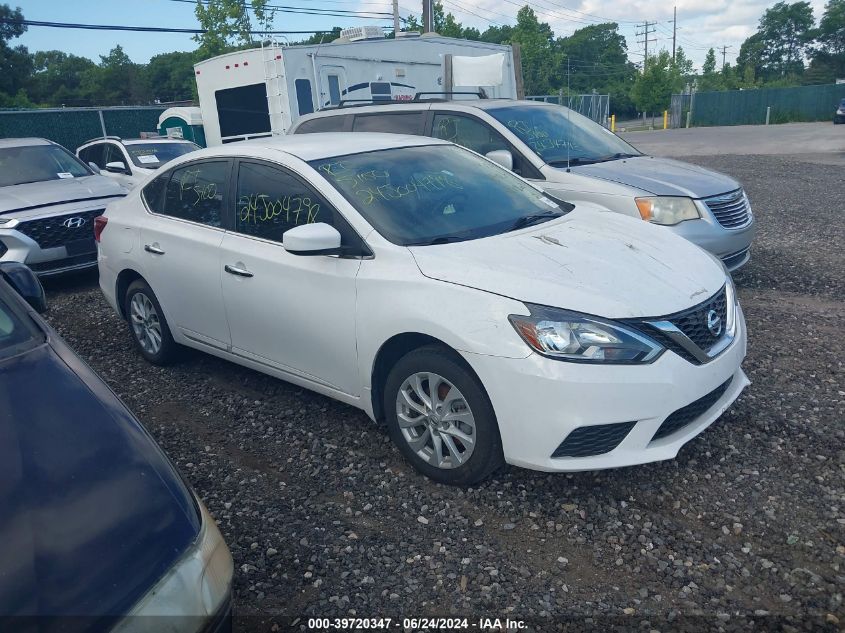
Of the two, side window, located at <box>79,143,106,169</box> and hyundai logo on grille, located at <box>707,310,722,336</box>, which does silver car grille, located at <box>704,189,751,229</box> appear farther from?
side window, located at <box>79,143,106,169</box>

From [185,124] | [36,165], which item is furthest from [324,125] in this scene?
[185,124]

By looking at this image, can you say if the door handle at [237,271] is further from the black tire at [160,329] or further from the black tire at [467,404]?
the black tire at [467,404]

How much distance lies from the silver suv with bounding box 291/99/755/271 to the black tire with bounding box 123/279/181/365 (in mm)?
3160

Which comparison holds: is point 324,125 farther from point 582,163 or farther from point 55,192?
point 55,192

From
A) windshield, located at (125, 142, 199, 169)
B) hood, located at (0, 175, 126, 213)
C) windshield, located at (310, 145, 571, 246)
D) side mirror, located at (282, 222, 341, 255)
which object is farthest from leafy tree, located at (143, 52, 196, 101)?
side mirror, located at (282, 222, 341, 255)

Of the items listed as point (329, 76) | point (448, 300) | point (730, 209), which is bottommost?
point (730, 209)

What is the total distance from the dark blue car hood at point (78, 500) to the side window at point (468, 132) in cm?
496

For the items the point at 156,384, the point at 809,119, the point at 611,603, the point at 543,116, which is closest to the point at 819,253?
the point at 543,116

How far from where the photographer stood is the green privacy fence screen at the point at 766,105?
45625 mm

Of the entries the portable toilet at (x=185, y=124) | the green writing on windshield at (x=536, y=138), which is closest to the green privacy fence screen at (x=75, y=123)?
the portable toilet at (x=185, y=124)

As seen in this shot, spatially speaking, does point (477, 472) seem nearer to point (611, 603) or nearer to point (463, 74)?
point (611, 603)

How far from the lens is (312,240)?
3.53m

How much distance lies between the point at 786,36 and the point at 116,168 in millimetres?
101273

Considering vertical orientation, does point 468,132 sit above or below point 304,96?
below
